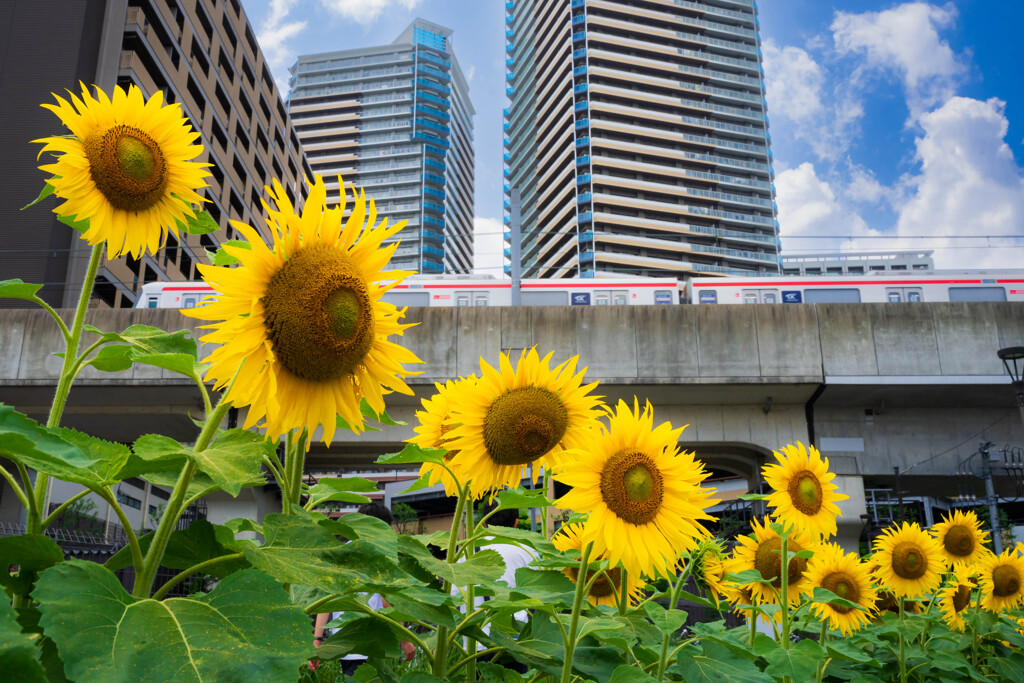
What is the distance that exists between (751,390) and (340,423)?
21330 millimetres

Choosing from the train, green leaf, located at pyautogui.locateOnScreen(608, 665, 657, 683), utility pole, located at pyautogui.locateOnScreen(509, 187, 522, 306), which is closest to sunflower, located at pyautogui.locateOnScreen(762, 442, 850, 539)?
green leaf, located at pyautogui.locateOnScreen(608, 665, 657, 683)

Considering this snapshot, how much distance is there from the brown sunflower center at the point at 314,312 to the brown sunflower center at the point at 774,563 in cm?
238

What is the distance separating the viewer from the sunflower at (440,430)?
1.91 m

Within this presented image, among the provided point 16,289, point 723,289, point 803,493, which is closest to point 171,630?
point 16,289

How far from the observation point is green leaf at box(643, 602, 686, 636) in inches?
72.3

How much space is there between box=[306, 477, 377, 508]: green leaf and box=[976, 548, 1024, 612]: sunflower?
353cm

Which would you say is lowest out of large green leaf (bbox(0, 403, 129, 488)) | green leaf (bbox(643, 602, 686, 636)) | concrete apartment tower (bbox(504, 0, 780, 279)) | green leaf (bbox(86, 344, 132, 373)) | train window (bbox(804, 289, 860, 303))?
green leaf (bbox(643, 602, 686, 636))

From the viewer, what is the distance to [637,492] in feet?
6.10

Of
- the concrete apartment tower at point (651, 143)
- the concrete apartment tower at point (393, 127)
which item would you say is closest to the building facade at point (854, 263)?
the concrete apartment tower at point (651, 143)

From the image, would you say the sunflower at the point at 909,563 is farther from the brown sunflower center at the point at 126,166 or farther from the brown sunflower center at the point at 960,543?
the brown sunflower center at the point at 126,166

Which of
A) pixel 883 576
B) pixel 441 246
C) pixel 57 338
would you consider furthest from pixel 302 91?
pixel 883 576

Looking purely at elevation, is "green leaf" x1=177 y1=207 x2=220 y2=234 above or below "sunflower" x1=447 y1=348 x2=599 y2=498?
above

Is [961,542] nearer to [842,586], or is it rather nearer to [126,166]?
[842,586]

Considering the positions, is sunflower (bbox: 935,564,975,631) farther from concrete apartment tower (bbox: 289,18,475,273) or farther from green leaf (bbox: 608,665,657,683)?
concrete apartment tower (bbox: 289,18,475,273)
